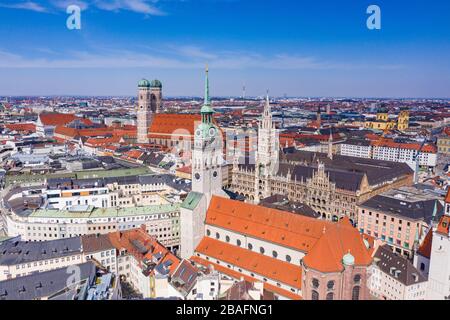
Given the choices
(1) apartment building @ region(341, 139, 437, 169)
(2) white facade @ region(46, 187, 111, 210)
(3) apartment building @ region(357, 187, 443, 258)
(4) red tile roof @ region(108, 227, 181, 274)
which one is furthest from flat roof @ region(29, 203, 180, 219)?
(1) apartment building @ region(341, 139, 437, 169)

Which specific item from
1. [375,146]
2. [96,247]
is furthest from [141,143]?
[96,247]

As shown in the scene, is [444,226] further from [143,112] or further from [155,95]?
[155,95]

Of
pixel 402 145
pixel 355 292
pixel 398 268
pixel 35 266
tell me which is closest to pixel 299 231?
pixel 355 292

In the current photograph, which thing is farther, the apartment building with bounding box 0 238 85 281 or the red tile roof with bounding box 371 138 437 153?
the red tile roof with bounding box 371 138 437 153

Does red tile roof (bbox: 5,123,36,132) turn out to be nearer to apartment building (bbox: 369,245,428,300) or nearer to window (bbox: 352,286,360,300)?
apartment building (bbox: 369,245,428,300)

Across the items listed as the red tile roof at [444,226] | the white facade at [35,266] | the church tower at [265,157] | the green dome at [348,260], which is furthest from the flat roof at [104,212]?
the red tile roof at [444,226]
